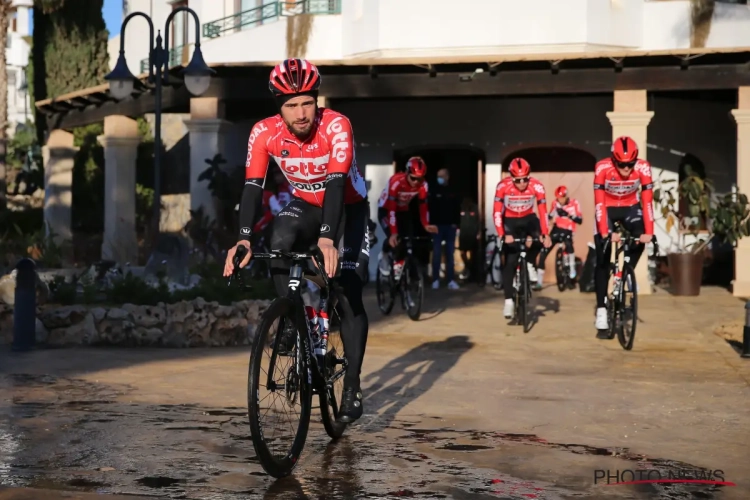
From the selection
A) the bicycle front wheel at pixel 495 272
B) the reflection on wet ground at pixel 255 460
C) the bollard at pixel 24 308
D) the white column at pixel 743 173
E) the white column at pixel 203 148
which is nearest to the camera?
the reflection on wet ground at pixel 255 460

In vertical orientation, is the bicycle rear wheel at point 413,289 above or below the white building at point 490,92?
below

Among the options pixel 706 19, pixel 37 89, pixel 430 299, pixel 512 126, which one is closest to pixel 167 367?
pixel 430 299

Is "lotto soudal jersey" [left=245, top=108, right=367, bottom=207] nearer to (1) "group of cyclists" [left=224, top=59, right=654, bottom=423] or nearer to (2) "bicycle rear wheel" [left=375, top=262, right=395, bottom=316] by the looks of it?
(1) "group of cyclists" [left=224, top=59, right=654, bottom=423]

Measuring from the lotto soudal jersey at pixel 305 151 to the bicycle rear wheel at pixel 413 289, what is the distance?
8.30 meters

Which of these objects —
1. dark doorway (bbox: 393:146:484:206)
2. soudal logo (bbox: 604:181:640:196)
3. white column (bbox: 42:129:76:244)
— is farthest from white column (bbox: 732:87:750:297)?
white column (bbox: 42:129:76:244)

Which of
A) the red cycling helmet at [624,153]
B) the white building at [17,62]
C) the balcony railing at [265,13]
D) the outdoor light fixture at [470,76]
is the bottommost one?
the red cycling helmet at [624,153]

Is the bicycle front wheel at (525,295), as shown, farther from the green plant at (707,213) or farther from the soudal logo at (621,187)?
the green plant at (707,213)

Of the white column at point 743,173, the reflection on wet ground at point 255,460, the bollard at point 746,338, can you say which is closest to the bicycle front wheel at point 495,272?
the white column at point 743,173

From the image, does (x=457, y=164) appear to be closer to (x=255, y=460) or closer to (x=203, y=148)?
(x=203, y=148)

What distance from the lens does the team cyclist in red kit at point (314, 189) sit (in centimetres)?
586

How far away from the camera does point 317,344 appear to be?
5.98m

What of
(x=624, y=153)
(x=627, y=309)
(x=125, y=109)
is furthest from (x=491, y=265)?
(x=624, y=153)

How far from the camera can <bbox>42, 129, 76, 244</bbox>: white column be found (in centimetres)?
2736

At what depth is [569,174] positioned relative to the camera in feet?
75.6
